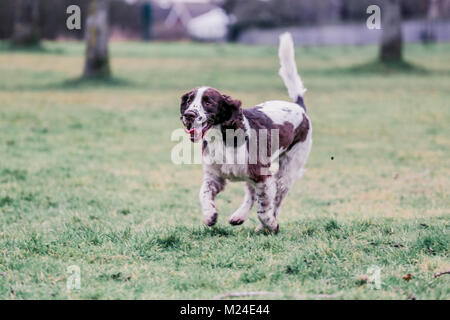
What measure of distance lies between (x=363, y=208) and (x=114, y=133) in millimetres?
6112

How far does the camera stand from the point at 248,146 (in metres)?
5.21

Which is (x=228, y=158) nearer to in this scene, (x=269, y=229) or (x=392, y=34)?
(x=269, y=229)

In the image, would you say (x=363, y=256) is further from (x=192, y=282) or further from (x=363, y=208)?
(x=363, y=208)

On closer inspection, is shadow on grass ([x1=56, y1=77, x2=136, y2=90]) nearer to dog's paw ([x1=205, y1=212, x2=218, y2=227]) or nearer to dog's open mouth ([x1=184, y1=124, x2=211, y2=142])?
dog's paw ([x1=205, y1=212, x2=218, y2=227])

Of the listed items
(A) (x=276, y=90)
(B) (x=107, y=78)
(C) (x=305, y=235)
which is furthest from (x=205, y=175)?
(B) (x=107, y=78)

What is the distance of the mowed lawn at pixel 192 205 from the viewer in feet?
14.4

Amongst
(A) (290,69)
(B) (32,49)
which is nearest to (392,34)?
(B) (32,49)

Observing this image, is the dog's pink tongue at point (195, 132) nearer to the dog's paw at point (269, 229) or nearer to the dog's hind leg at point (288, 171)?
the dog's paw at point (269, 229)

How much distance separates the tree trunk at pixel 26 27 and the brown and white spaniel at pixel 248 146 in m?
25.6

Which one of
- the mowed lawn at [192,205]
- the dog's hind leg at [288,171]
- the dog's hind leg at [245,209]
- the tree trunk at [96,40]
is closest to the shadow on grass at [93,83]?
the tree trunk at [96,40]

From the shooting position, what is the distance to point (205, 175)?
17.6ft

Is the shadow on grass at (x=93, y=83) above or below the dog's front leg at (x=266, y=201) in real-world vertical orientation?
below

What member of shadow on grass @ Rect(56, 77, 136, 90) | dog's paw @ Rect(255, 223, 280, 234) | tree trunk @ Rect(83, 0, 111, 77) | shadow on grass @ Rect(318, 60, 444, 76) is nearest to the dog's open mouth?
dog's paw @ Rect(255, 223, 280, 234)

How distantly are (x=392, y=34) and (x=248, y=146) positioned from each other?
18923 millimetres
